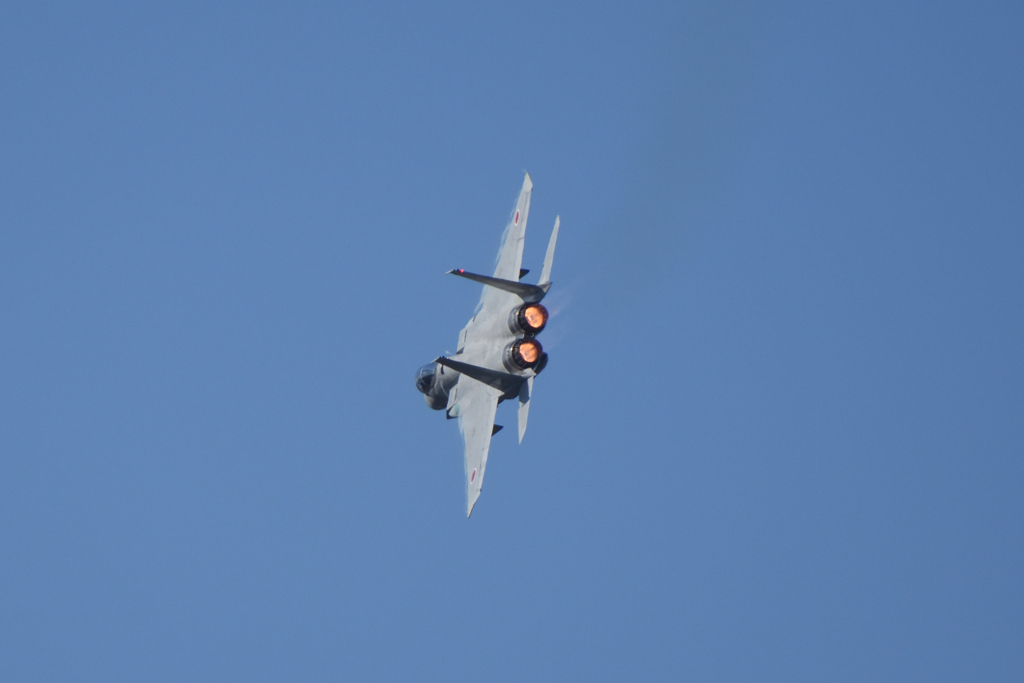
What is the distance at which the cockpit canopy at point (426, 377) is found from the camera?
1283 inches

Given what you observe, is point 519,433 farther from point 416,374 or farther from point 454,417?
point 416,374

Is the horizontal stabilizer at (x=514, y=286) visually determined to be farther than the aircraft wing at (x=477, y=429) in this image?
No

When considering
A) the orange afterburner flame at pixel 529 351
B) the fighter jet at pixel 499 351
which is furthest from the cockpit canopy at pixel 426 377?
the orange afterburner flame at pixel 529 351

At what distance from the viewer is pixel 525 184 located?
30703 millimetres

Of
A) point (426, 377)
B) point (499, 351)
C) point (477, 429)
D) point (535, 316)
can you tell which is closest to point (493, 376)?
point (499, 351)

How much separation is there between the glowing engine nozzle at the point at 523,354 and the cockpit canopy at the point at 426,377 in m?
4.45

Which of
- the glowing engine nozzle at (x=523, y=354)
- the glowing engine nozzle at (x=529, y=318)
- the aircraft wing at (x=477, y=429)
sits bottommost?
the aircraft wing at (x=477, y=429)

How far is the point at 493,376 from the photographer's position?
93.7ft

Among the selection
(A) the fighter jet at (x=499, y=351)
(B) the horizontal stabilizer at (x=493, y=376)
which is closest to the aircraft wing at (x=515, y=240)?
(A) the fighter jet at (x=499, y=351)

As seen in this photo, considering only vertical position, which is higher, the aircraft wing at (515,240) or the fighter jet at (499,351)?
the aircraft wing at (515,240)

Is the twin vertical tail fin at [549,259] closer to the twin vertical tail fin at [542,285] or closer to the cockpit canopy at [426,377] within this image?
the twin vertical tail fin at [542,285]

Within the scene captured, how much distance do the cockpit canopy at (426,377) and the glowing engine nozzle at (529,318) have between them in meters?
4.54

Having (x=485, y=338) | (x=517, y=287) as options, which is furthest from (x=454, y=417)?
(x=517, y=287)

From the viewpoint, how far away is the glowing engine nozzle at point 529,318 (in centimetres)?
2823
